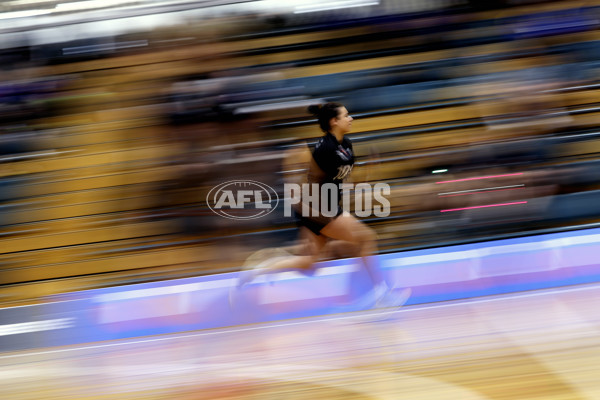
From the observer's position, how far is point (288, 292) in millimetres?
3785

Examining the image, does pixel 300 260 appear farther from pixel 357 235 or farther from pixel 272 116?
pixel 272 116

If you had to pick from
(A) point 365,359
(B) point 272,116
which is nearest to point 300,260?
(A) point 365,359

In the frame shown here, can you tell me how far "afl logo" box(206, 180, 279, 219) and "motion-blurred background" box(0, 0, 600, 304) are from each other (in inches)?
2.5

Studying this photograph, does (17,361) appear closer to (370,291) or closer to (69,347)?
(69,347)

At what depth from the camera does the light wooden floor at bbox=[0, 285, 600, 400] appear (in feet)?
8.93

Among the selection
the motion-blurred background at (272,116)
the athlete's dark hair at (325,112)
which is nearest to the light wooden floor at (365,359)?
the motion-blurred background at (272,116)

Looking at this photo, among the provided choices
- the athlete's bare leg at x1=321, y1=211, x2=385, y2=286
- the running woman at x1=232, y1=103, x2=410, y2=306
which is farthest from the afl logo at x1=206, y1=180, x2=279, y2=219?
the athlete's bare leg at x1=321, y1=211, x2=385, y2=286

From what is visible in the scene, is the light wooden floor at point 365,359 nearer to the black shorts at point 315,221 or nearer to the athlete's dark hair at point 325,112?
the black shorts at point 315,221

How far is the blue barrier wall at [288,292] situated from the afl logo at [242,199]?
552mm

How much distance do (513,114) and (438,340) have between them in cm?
185

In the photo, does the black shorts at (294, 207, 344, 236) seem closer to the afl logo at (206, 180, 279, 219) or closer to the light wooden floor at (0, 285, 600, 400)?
the light wooden floor at (0, 285, 600, 400)

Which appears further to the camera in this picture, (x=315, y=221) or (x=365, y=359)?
(x=315, y=221)

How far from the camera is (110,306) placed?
3.77 meters

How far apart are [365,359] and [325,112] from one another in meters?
1.28
